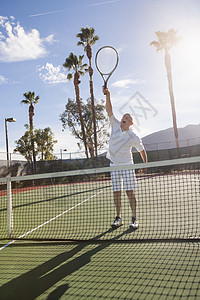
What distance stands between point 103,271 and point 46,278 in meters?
0.54

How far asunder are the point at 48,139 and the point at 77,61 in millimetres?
8763

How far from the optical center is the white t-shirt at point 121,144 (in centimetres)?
405

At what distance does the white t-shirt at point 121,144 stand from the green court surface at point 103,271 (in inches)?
51.3

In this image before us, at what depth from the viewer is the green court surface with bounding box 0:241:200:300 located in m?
2.14

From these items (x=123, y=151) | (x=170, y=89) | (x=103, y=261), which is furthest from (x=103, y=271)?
(x=170, y=89)

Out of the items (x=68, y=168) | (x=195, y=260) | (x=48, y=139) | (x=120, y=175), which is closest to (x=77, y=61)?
(x=48, y=139)

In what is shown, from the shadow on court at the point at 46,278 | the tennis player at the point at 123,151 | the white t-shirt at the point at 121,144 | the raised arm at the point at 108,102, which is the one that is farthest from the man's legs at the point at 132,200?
the raised arm at the point at 108,102

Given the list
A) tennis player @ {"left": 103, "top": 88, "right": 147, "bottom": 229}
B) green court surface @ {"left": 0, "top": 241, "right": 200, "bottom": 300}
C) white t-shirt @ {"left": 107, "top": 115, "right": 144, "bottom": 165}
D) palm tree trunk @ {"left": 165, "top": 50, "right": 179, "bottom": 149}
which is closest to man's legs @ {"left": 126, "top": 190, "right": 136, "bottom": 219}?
tennis player @ {"left": 103, "top": 88, "right": 147, "bottom": 229}

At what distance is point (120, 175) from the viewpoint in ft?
13.5

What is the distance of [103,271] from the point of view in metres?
2.55

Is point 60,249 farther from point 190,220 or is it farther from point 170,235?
point 190,220

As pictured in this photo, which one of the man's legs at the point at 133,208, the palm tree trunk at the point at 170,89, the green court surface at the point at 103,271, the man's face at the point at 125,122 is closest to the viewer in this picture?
the green court surface at the point at 103,271

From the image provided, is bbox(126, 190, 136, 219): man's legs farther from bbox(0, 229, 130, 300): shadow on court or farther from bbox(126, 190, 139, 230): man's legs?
bbox(0, 229, 130, 300): shadow on court

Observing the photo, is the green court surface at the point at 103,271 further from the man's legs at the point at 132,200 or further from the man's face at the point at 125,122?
the man's face at the point at 125,122
